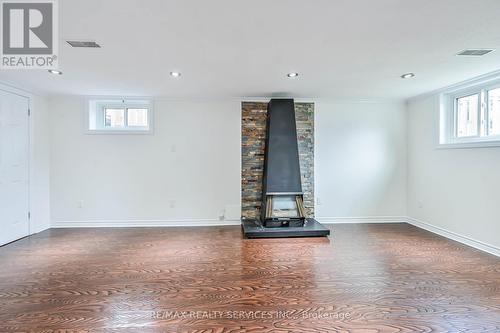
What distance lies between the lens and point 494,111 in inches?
147

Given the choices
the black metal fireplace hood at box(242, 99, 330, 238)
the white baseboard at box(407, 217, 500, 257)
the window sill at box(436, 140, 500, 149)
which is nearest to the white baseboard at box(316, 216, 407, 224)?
the white baseboard at box(407, 217, 500, 257)

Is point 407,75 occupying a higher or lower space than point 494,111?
higher

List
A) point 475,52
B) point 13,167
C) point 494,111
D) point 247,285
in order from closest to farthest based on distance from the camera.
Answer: point 247,285
point 475,52
point 494,111
point 13,167

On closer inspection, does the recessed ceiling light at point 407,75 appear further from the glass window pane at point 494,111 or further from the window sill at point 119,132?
the window sill at point 119,132

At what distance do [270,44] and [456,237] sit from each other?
3919mm

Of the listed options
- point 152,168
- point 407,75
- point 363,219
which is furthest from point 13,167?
point 363,219

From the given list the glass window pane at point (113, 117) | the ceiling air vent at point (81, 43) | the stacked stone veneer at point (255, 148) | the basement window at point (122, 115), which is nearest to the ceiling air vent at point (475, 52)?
the stacked stone veneer at point (255, 148)

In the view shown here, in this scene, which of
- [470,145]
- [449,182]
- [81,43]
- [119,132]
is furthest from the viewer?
[119,132]

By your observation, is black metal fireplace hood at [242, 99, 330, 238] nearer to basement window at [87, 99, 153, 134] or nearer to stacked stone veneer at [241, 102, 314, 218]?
stacked stone veneer at [241, 102, 314, 218]

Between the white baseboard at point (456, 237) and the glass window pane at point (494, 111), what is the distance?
149 centimetres

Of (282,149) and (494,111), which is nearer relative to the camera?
(494,111)

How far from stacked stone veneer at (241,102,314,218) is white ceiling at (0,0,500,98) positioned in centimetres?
81

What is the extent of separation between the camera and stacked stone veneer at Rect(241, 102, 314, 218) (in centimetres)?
504

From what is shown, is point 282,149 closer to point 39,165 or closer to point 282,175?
point 282,175
